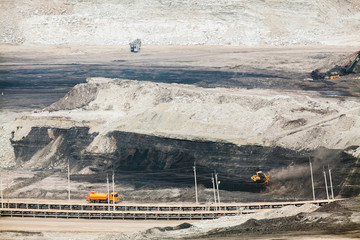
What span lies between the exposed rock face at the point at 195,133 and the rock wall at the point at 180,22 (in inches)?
666

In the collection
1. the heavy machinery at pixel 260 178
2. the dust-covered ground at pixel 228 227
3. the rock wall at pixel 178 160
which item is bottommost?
the dust-covered ground at pixel 228 227

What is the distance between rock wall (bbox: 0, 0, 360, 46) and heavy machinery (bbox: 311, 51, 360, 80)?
32.7ft

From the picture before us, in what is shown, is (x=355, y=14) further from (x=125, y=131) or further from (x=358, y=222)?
(x=358, y=222)

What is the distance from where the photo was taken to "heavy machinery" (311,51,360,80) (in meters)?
66.9

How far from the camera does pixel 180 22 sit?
83.0 metres

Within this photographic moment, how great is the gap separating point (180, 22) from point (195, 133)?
102 feet

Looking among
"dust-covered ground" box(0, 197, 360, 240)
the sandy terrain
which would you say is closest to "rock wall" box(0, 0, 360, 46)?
the sandy terrain

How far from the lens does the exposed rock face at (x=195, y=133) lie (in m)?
50.3

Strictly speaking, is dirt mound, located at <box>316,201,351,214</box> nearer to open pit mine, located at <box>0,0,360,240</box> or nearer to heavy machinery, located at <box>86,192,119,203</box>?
open pit mine, located at <box>0,0,360,240</box>

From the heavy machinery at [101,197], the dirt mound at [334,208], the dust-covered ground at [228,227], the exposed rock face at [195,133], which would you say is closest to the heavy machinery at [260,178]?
the exposed rock face at [195,133]

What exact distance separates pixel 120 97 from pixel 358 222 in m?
31.5

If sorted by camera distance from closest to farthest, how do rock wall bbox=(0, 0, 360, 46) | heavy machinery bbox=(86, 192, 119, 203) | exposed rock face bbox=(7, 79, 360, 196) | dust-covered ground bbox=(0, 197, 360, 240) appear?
dust-covered ground bbox=(0, 197, 360, 240), heavy machinery bbox=(86, 192, 119, 203), exposed rock face bbox=(7, 79, 360, 196), rock wall bbox=(0, 0, 360, 46)

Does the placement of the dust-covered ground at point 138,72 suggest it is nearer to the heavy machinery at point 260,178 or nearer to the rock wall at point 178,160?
the rock wall at point 178,160

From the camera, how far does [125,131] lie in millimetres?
56812
